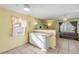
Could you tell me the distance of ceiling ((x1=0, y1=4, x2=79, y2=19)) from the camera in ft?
4.49

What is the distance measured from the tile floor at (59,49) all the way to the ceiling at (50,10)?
0.43 meters

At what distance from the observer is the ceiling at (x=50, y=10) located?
53.8 inches

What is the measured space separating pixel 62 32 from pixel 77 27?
256 mm

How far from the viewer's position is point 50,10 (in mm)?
1465

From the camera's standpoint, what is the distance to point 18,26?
1509 millimetres

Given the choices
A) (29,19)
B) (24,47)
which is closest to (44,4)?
(29,19)

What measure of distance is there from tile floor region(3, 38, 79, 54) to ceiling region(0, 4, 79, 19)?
0.43 metres

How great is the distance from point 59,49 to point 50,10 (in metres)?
0.67

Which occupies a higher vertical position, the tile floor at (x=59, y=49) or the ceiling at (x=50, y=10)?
the ceiling at (x=50, y=10)

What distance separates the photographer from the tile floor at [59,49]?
143 cm

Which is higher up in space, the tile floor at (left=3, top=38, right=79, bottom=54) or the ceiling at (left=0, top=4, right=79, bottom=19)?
the ceiling at (left=0, top=4, right=79, bottom=19)

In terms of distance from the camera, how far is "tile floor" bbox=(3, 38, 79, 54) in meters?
1.43

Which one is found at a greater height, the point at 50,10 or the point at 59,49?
the point at 50,10
